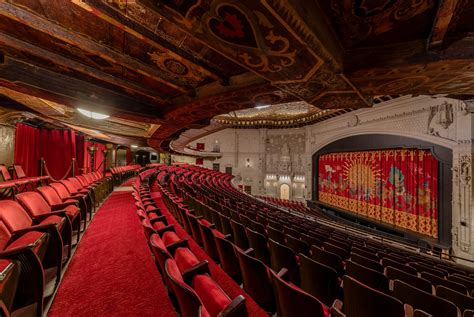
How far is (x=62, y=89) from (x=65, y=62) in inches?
18.4

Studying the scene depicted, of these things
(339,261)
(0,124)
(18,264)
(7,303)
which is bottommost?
(339,261)

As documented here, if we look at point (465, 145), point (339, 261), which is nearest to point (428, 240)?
point (465, 145)

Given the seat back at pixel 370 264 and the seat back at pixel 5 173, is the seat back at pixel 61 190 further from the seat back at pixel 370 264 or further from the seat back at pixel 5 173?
the seat back at pixel 370 264

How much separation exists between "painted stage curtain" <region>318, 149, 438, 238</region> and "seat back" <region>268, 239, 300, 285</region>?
5.69 metres

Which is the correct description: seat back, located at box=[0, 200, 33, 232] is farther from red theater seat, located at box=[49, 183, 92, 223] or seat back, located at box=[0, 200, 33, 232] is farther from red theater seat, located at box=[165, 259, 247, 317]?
red theater seat, located at box=[165, 259, 247, 317]

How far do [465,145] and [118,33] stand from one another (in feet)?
21.1

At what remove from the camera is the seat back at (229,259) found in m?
1.53

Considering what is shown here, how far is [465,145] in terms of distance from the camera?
13.4 feet

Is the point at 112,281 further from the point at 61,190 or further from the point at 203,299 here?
the point at 61,190

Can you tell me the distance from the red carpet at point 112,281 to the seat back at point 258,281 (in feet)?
1.81

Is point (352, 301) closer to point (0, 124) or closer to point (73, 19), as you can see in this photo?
point (73, 19)

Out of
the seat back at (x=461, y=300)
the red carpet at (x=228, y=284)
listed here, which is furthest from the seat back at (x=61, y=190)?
the seat back at (x=461, y=300)

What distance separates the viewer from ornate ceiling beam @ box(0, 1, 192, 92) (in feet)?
4.65

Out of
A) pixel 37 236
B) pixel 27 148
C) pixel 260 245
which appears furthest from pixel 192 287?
pixel 27 148
